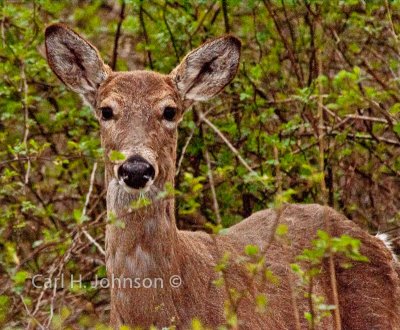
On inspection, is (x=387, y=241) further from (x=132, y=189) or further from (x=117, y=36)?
(x=117, y=36)

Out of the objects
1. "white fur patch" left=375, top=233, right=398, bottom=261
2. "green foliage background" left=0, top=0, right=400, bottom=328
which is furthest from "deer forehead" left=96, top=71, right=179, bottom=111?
"white fur patch" left=375, top=233, right=398, bottom=261

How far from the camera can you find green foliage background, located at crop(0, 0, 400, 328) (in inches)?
A: 320

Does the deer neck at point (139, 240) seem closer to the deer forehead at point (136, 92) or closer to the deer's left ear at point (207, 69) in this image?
the deer forehead at point (136, 92)

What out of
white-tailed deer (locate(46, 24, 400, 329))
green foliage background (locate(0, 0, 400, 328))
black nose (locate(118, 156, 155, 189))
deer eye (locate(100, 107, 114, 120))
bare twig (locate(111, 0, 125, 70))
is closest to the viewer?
black nose (locate(118, 156, 155, 189))

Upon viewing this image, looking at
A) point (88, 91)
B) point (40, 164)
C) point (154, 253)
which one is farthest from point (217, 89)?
point (40, 164)

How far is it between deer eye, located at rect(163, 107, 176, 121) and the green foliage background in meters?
1.49

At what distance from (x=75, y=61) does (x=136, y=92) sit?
0.68 meters

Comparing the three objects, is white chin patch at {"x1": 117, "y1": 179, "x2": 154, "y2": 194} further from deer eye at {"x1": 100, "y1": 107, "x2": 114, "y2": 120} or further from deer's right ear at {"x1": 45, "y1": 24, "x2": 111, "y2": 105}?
deer's right ear at {"x1": 45, "y1": 24, "x2": 111, "y2": 105}

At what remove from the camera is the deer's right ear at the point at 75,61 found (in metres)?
6.62

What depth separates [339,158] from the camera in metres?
8.34

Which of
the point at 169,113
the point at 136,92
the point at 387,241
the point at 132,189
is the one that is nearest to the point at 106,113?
the point at 136,92

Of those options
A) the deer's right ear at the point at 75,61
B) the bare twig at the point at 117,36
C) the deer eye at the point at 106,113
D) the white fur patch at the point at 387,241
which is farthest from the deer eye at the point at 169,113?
the bare twig at the point at 117,36

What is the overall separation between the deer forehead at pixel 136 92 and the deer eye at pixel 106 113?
2cm

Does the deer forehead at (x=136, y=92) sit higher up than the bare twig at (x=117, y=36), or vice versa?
the bare twig at (x=117, y=36)
